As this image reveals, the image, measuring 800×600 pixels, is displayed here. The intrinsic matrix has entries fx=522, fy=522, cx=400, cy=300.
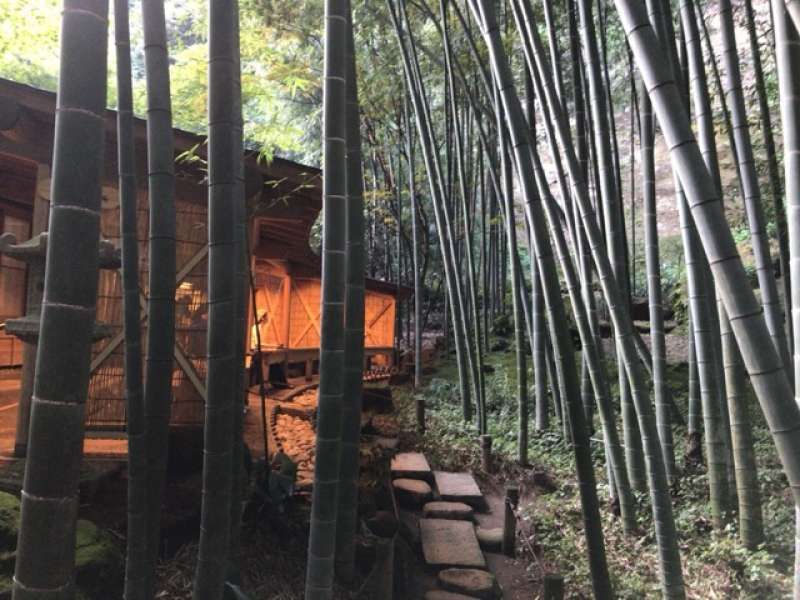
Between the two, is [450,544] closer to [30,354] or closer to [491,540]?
[491,540]

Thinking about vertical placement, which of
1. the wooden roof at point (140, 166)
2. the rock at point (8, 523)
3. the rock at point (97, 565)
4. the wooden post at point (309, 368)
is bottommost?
the rock at point (97, 565)

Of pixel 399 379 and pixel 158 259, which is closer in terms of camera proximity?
pixel 158 259

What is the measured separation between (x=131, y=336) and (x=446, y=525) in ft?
8.50

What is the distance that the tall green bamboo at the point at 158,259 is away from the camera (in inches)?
71.9

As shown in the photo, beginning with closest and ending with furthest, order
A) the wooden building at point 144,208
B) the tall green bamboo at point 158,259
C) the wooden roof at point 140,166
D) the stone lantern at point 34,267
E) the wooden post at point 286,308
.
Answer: the tall green bamboo at point 158,259
the stone lantern at point 34,267
the wooden roof at point 140,166
the wooden building at point 144,208
the wooden post at point 286,308

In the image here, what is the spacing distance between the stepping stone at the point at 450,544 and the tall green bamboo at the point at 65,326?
259 cm

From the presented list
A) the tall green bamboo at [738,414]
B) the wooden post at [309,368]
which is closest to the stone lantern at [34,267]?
the tall green bamboo at [738,414]

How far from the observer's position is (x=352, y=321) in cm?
221

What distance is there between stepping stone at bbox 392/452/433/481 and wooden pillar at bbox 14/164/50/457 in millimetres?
2623

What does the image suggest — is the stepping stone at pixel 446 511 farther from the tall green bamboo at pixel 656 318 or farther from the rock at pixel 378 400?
the rock at pixel 378 400

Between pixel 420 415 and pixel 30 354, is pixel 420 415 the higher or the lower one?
the lower one

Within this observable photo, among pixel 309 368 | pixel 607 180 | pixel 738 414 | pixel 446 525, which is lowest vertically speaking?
pixel 446 525

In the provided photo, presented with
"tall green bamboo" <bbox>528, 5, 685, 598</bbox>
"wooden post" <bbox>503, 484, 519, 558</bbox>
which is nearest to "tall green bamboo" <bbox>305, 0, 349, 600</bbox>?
"tall green bamboo" <bbox>528, 5, 685, 598</bbox>

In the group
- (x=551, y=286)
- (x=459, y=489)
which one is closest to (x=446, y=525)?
(x=459, y=489)
